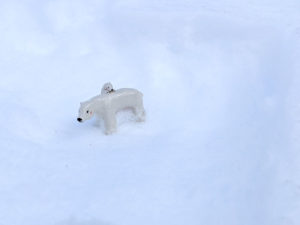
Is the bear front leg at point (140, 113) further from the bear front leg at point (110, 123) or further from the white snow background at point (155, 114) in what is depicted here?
→ the bear front leg at point (110, 123)

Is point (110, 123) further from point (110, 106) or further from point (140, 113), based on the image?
point (140, 113)

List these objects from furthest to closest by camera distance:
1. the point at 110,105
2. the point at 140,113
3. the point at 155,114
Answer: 1. the point at 155,114
2. the point at 140,113
3. the point at 110,105

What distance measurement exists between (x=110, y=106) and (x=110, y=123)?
0.37ft

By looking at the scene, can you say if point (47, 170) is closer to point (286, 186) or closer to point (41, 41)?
point (286, 186)

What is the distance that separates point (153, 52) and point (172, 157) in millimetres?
1328

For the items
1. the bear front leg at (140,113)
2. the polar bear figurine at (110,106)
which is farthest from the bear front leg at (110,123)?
the bear front leg at (140,113)

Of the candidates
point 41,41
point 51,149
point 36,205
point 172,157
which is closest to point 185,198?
point 172,157

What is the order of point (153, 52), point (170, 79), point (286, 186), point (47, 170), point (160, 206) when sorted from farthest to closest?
point (153, 52)
point (170, 79)
point (47, 170)
point (160, 206)
point (286, 186)

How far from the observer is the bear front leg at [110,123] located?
270 centimetres

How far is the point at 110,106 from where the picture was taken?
106 inches

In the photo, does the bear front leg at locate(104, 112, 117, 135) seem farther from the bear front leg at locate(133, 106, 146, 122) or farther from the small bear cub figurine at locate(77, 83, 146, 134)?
the bear front leg at locate(133, 106, 146, 122)

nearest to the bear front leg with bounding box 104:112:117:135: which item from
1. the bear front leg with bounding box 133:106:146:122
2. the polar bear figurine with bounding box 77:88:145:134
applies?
the polar bear figurine with bounding box 77:88:145:134

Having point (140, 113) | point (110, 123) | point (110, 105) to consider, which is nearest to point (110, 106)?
point (110, 105)

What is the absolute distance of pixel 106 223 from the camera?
2031 mm
